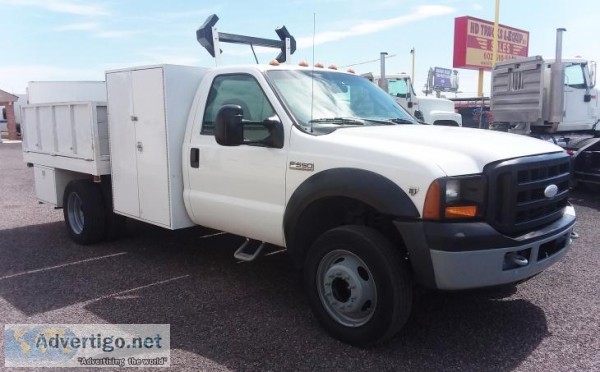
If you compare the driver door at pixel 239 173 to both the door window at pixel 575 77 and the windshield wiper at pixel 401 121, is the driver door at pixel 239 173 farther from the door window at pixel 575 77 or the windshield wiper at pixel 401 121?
the door window at pixel 575 77

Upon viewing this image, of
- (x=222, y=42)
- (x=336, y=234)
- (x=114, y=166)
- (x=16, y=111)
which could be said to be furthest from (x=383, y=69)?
(x=16, y=111)

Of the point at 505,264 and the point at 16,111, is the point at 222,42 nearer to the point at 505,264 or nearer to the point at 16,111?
the point at 505,264

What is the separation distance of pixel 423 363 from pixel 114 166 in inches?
156

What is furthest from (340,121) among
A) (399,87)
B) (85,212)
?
(399,87)

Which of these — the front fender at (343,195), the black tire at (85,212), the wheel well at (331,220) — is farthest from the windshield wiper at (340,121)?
the black tire at (85,212)

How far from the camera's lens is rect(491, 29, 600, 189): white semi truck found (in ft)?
36.7

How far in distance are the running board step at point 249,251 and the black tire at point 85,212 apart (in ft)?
7.55

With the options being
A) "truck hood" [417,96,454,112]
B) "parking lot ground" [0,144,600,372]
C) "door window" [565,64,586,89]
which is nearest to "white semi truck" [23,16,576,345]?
"parking lot ground" [0,144,600,372]

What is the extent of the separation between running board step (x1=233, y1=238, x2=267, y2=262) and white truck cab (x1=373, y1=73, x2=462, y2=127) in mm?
10295

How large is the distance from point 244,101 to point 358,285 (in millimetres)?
1965

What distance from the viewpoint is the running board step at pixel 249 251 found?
4.55m

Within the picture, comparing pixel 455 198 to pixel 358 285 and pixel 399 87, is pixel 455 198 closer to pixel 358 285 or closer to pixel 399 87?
pixel 358 285

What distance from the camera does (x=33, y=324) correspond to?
13.4 feet

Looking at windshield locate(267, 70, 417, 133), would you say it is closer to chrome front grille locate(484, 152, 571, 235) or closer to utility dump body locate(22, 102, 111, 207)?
chrome front grille locate(484, 152, 571, 235)
